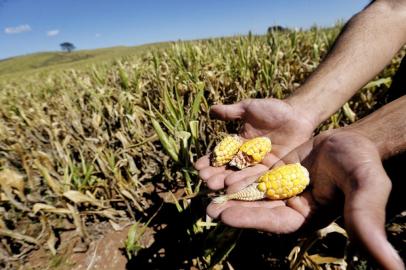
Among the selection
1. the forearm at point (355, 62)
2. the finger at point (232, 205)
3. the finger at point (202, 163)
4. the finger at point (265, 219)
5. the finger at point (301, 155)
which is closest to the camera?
the finger at point (265, 219)

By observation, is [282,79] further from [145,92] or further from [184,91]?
[145,92]

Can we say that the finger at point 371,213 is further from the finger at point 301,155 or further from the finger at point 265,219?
the finger at point 301,155

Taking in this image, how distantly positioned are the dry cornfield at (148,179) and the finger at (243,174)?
0.62ft

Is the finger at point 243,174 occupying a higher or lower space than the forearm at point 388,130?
lower

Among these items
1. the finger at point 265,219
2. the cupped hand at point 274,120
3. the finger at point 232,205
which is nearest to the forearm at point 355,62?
the cupped hand at point 274,120

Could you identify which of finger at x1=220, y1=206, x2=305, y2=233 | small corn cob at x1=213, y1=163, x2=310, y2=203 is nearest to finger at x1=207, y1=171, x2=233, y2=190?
small corn cob at x1=213, y1=163, x2=310, y2=203

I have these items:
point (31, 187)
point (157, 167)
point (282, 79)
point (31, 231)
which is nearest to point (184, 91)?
point (157, 167)

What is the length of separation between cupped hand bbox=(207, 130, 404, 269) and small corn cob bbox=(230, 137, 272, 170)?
0.14 meters

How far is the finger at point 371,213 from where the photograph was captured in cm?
93

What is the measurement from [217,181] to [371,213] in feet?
3.10

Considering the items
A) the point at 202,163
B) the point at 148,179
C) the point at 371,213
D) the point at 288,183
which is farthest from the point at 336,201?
the point at 148,179

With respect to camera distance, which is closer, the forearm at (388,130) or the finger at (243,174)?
the forearm at (388,130)

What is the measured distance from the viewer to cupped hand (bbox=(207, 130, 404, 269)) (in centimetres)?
98

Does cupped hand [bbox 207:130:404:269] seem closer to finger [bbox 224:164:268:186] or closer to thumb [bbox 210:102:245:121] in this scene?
finger [bbox 224:164:268:186]
